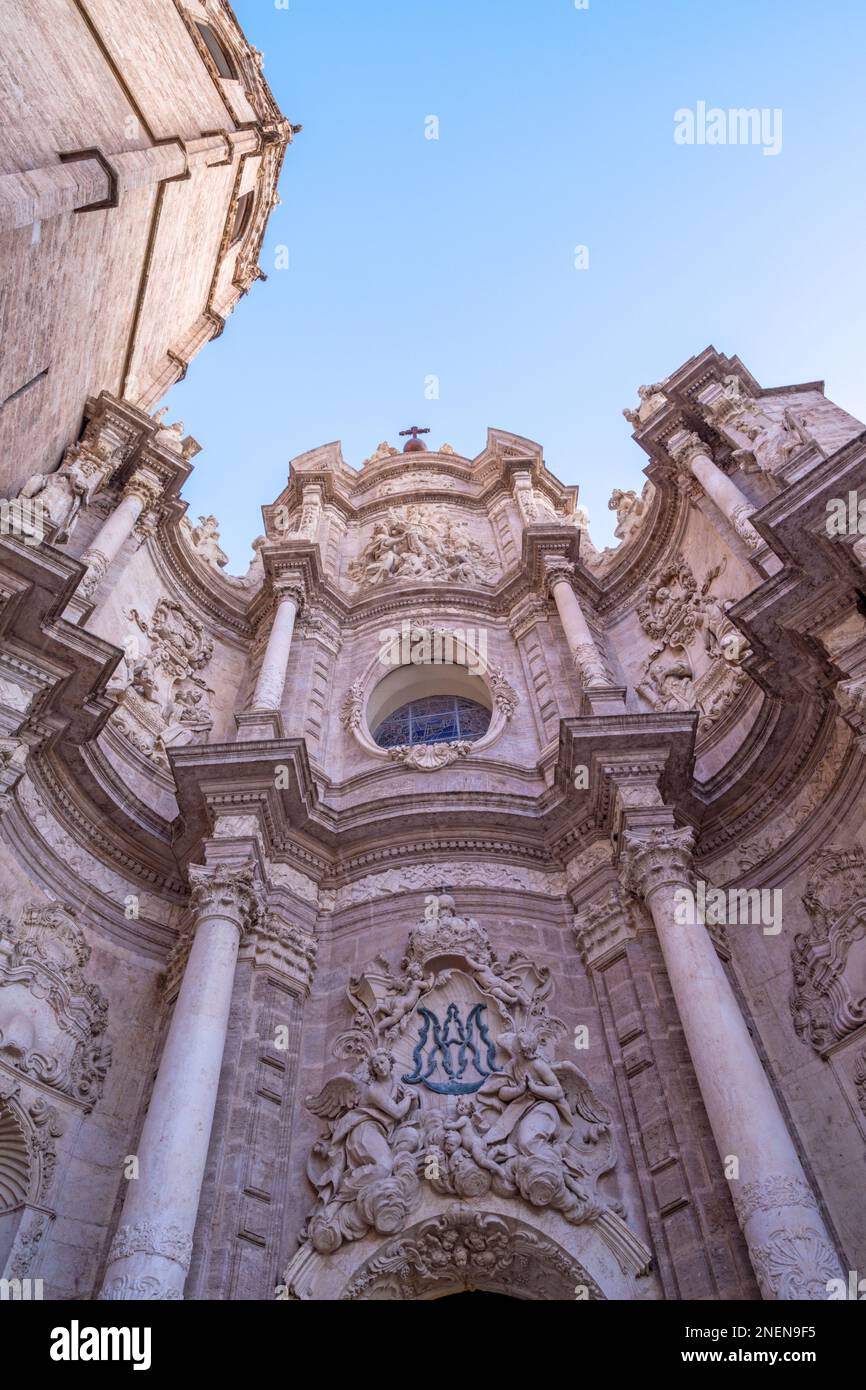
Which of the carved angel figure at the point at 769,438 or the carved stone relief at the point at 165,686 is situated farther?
the carved stone relief at the point at 165,686

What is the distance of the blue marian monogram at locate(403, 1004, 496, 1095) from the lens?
1040cm

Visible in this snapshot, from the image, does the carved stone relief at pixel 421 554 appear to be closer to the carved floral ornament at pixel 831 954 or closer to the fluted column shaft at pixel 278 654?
the fluted column shaft at pixel 278 654

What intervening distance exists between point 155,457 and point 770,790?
11566mm

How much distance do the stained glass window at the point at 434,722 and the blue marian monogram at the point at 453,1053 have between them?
5.58 meters

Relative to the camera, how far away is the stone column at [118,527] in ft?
48.5

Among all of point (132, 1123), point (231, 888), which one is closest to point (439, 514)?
point (231, 888)

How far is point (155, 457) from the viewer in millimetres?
17547

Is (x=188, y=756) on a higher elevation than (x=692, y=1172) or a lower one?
higher

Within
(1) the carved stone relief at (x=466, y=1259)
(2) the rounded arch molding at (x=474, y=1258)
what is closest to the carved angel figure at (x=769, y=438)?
(2) the rounded arch molding at (x=474, y=1258)

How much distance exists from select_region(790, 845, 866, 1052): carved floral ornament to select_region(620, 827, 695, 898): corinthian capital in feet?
4.62

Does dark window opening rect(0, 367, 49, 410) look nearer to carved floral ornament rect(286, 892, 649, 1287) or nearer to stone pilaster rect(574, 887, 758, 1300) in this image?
carved floral ornament rect(286, 892, 649, 1287)

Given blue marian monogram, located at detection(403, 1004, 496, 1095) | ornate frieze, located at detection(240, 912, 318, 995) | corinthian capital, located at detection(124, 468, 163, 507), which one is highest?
corinthian capital, located at detection(124, 468, 163, 507)

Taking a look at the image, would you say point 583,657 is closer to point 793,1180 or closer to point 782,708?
point 782,708

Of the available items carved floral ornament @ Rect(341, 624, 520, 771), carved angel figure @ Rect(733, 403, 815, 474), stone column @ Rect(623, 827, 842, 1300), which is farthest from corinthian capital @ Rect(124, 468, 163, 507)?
stone column @ Rect(623, 827, 842, 1300)
